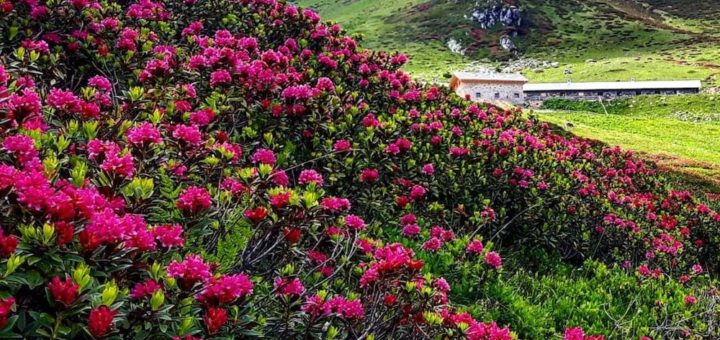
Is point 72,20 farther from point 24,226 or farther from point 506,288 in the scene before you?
point 506,288

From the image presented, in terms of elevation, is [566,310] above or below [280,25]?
below

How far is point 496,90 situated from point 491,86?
973mm

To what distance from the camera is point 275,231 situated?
3.84 meters

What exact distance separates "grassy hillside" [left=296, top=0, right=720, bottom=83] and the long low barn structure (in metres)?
8.06

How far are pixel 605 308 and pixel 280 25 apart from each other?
245 inches

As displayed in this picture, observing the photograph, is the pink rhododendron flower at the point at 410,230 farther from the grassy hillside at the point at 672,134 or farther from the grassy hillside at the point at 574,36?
the grassy hillside at the point at 574,36

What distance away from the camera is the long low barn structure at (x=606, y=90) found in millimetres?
83200

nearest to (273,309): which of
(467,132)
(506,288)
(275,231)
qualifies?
(275,231)

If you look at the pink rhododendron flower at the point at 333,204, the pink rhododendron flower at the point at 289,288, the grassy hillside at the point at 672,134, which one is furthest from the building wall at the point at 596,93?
the pink rhododendron flower at the point at 289,288

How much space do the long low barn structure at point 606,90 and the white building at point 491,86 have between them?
8624mm

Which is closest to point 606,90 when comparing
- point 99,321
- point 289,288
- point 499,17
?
point 499,17

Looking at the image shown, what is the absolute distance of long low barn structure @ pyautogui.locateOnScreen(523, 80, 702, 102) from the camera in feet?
273

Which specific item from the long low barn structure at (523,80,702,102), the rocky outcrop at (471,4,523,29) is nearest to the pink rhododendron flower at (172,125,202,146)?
the long low barn structure at (523,80,702,102)

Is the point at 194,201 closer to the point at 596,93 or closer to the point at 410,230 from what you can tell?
the point at 410,230
